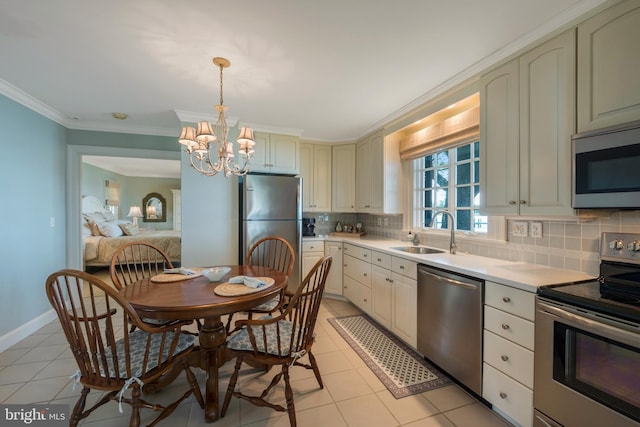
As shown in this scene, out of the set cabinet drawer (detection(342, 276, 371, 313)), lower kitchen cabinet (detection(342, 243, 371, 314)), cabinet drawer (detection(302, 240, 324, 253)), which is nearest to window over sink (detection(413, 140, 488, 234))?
lower kitchen cabinet (detection(342, 243, 371, 314))

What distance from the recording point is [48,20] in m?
1.57

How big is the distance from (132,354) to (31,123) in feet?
9.56

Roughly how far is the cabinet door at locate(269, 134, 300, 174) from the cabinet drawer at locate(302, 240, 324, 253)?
3.35 ft

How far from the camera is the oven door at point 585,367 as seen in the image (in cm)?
108

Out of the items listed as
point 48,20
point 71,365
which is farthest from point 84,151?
point 71,365

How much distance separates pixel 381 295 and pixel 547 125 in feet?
6.38

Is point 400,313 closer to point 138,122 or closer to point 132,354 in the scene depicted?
point 132,354

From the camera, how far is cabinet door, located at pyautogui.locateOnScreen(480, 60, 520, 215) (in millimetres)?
1794

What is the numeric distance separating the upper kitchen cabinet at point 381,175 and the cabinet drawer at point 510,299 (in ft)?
5.93

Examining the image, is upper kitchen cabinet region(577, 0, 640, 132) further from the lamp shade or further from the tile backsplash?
the lamp shade

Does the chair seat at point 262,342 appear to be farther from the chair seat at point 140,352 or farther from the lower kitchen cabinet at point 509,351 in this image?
the lower kitchen cabinet at point 509,351

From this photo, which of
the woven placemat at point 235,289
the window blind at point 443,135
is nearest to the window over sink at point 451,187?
the window blind at point 443,135

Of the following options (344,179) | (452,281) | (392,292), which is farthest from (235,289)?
(344,179)

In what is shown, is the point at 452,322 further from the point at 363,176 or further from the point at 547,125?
the point at 363,176
